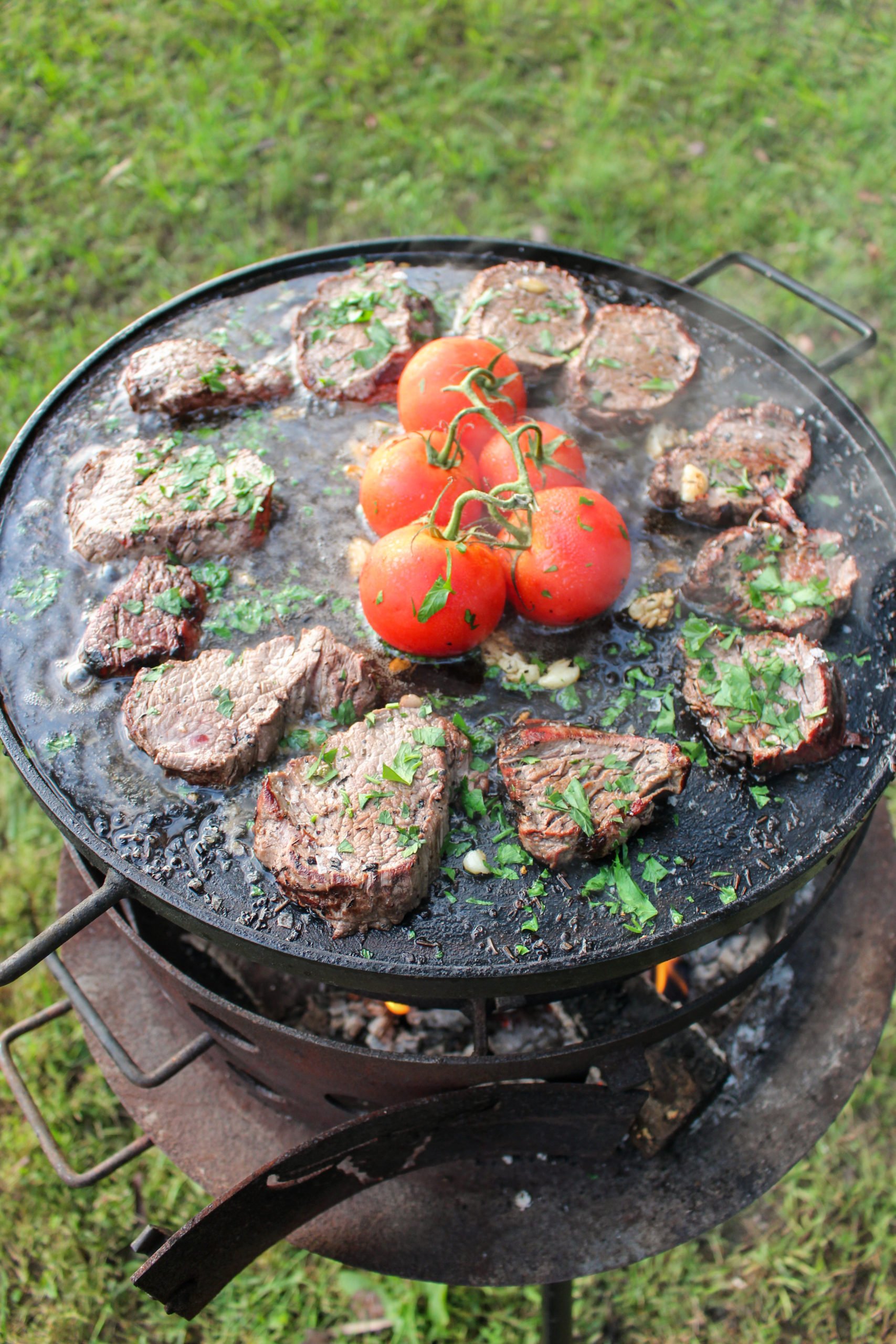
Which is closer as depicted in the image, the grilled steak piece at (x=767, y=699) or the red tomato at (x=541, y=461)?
the grilled steak piece at (x=767, y=699)

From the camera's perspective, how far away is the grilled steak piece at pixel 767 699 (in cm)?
215

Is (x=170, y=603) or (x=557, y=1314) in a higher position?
(x=170, y=603)

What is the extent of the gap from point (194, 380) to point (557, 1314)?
295 centimetres

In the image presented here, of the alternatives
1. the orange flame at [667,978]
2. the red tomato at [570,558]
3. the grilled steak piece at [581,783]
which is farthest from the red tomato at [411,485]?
the orange flame at [667,978]

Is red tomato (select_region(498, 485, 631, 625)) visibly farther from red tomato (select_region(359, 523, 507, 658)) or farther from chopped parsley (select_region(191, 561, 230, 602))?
chopped parsley (select_region(191, 561, 230, 602))

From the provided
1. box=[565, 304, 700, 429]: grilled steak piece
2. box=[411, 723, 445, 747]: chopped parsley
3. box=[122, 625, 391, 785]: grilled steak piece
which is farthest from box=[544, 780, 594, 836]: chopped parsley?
box=[565, 304, 700, 429]: grilled steak piece

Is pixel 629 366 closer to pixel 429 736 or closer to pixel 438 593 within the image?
pixel 438 593

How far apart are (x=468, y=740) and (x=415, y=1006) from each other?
29.9 inches

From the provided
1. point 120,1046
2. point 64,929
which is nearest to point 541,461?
point 64,929

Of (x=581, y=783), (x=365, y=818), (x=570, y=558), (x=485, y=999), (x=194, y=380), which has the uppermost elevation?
(x=194, y=380)

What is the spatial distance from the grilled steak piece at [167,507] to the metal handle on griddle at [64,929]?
0.86 meters

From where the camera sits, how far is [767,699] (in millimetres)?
2197

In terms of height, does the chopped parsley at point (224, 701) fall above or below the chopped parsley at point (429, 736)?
above

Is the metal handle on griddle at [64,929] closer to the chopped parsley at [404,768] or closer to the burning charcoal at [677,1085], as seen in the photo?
the chopped parsley at [404,768]
